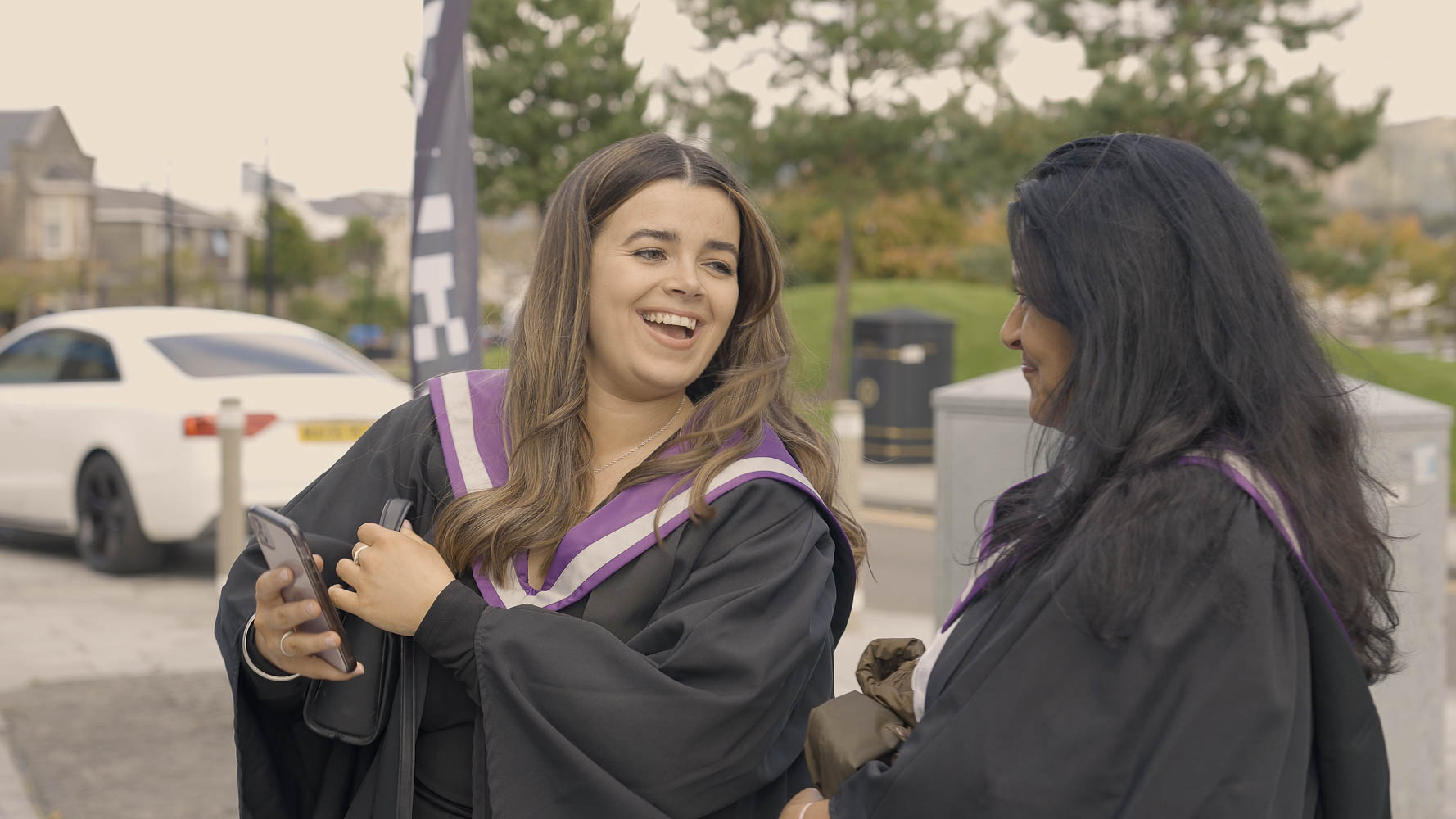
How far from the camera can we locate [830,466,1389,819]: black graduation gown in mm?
1310

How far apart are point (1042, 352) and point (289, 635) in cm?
115

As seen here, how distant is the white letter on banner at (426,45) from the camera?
15.0 ft

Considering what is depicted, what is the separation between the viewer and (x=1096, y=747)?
4.43 ft

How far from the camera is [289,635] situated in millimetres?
1946

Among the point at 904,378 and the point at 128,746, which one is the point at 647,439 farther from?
the point at 904,378

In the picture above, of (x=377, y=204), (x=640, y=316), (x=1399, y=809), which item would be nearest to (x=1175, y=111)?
(x=1399, y=809)

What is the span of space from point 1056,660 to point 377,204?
69.4m

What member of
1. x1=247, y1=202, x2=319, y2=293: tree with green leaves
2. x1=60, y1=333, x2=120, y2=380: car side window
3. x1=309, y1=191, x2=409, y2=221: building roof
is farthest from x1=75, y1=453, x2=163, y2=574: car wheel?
x1=247, y1=202, x2=319, y2=293: tree with green leaves

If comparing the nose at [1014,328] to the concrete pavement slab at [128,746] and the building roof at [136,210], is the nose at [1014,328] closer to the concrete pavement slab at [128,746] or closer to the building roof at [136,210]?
the concrete pavement slab at [128,746]

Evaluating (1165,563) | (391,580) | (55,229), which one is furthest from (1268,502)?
(55,229)

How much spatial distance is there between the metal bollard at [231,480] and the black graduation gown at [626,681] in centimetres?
478

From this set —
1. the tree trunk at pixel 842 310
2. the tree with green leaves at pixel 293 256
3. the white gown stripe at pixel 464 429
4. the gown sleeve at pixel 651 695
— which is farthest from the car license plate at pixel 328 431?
the tree with green leaves at pixel 293 256

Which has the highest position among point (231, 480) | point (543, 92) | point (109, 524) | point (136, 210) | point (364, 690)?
point (136, 210)

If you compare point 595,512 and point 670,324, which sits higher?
point 670,324
